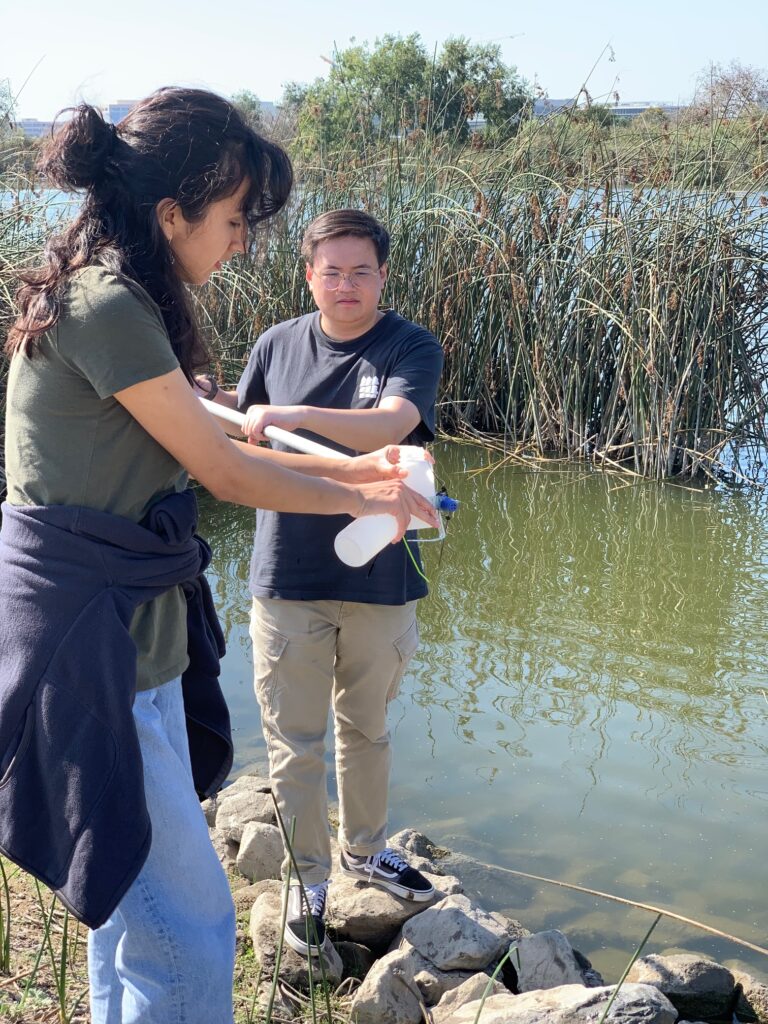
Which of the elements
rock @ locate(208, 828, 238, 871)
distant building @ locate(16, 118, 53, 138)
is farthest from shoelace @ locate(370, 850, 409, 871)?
distant building @ locate(16, 118, 53, 138)

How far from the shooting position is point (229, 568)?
5.49 metres

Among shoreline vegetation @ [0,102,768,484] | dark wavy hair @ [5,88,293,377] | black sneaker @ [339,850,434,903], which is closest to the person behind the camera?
dark wavy hair @ [5,88,293,377]

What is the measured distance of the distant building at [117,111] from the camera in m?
1.60

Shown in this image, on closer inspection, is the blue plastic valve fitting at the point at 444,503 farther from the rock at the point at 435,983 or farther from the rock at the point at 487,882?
the rock at the point at 487,882

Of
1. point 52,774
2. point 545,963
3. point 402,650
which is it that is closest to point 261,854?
point 402,650

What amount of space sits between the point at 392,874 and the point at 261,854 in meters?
0.41

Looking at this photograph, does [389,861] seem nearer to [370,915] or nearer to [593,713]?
[370,915]

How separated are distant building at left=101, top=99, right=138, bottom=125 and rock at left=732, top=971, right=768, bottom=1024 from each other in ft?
7.04

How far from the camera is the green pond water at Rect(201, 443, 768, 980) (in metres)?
2.93

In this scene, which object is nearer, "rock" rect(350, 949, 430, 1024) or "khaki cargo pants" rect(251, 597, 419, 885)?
"rock" rect(350, 949, 430, 1024)

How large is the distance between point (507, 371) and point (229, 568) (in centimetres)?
296

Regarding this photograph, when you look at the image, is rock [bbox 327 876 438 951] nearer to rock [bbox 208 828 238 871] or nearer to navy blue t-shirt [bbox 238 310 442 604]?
rock [bbox 208 828 238 871]

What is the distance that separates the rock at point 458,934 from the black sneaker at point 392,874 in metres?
0.08

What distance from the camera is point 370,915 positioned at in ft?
8.42
